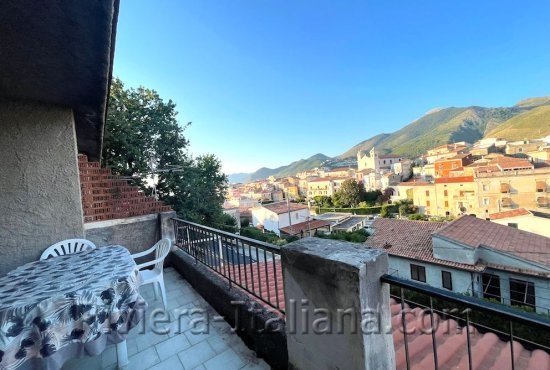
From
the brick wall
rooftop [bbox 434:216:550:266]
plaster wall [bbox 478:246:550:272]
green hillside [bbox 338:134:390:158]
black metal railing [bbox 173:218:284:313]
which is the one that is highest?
green hillside [bbox 338:134:390:158]

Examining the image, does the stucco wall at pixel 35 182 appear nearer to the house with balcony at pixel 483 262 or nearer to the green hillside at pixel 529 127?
the house with balcony at pixel 483 262

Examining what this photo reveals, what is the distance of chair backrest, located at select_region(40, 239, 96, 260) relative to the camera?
2.73m

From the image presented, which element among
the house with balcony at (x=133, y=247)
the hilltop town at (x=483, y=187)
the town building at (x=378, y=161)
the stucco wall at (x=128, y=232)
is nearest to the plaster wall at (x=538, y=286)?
the hilltop town at (x=483, y=187)

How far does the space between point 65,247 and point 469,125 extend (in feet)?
352

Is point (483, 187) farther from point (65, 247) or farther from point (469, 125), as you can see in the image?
point (469, 125)

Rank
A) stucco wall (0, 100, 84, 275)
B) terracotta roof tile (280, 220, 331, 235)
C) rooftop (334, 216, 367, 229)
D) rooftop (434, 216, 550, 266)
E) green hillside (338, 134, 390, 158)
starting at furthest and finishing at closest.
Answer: green hillside (338, 134, 390, 158) → rooftop (334, 216, 367, 229) → terracotta roof tile (280, 220, 331, 235) → rooftop (434, 216, 550, 266) → stucco wall (0, 100, 84, 275)

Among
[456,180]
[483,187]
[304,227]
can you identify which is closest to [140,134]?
[304,227]

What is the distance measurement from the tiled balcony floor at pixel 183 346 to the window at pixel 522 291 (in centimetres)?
1336

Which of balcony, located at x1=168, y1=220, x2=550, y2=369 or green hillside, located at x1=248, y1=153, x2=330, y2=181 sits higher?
green hillside, located at x1=248, y1=153, x2=330, y2=181

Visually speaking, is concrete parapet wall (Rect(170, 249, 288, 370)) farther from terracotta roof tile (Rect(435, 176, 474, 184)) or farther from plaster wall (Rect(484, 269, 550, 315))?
terracotta roof tile (Rect(435, 176, 474, 184))

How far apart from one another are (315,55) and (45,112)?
23.1m

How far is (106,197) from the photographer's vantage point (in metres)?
3.96

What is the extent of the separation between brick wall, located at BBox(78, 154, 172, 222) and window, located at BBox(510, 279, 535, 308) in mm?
14376

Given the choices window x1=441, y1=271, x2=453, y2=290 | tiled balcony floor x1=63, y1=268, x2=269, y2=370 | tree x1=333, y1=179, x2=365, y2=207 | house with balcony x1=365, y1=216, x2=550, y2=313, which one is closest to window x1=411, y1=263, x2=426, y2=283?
house with balcony x1=365, y1=216, x2=550, y2=313
